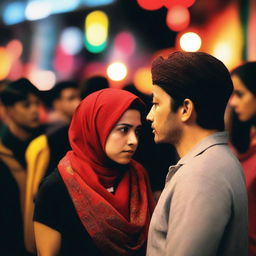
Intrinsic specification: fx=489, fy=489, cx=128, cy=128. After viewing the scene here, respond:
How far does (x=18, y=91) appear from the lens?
4.71 meters

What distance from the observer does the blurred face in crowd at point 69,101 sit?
5871 millimetres

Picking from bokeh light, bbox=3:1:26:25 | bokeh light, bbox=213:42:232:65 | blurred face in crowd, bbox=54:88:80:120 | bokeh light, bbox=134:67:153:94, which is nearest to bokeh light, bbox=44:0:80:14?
bokeh light, bbox=134:67:153:94

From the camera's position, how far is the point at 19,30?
3459 centimetres

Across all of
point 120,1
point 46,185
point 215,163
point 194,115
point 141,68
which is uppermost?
point 120,1

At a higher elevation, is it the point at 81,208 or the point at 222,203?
the point at 222,203

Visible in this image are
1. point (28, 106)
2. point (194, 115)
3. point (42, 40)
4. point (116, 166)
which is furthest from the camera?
point (42, 40)

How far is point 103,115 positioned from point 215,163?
37.5 inches

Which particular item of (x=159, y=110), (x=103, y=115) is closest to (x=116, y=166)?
(x=103, y=115)

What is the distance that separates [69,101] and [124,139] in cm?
324

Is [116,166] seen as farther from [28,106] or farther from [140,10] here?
[140,10]

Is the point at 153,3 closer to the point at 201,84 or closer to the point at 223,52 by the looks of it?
the point at 223,52

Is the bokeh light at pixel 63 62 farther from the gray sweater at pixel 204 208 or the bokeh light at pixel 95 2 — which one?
the gray sweater at pixel 204 208

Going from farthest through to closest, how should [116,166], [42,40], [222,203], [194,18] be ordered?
[42,40], [194,18], [116,166], [222,203]

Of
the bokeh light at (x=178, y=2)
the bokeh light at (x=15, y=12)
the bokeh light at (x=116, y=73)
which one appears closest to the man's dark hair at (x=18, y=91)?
the bokeh light at (x=178, y=2)
